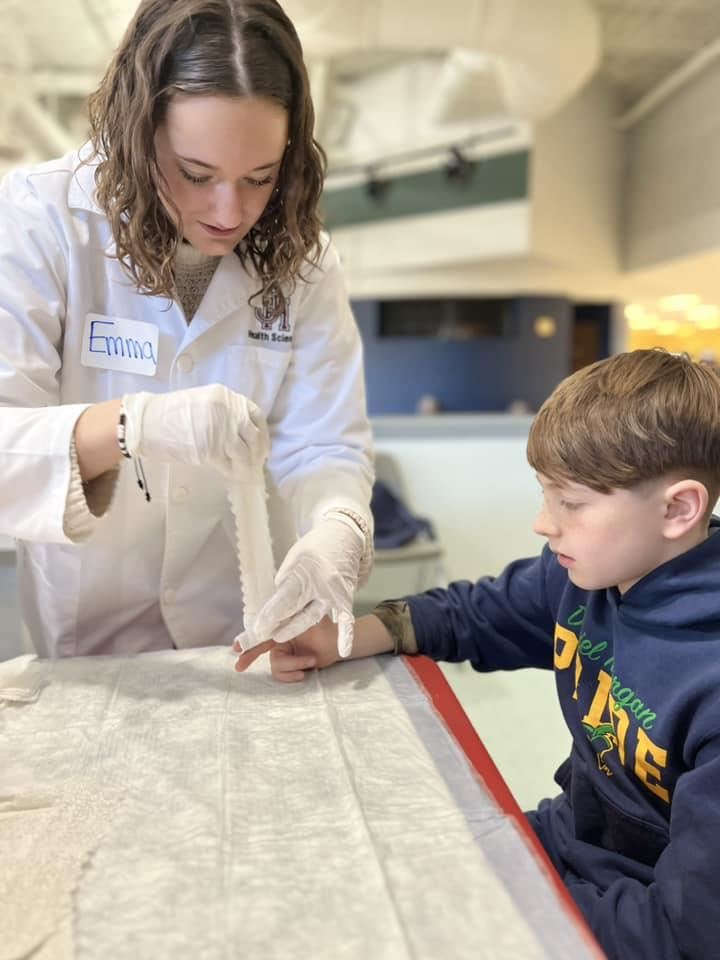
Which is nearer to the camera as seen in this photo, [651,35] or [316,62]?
[316,62]

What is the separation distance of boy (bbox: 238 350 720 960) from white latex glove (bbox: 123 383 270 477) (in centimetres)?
33

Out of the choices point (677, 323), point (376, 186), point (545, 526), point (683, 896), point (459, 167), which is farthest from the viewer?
point (677, 323)

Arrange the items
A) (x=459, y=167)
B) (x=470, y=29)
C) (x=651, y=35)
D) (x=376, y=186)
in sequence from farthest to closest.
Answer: (x=376, y=186) < (x=459, y=167) < (x=651, y=35) < (x=470, y=29)

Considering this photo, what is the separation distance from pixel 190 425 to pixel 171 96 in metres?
0.37

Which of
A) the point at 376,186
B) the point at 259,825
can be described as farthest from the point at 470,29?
the point at 259,825

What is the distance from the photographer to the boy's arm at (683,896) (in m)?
0.65

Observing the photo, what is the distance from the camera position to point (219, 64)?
92cm

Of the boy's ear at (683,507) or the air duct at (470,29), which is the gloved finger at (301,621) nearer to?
the boy's ear at (683,507)

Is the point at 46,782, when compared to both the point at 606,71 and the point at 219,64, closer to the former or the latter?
the point at 219,64

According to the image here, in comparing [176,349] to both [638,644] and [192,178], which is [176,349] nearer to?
[192,178]

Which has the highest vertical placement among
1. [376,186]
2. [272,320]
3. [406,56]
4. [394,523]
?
[406,56]

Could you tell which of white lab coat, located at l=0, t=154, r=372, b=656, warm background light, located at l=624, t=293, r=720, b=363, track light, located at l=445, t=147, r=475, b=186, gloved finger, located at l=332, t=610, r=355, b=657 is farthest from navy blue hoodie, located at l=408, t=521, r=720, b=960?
warm background light, located at l=624, t=293, r=720, b=363

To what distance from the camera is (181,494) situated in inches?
45.4

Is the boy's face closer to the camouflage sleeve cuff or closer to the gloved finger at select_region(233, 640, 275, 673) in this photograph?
the camouflage sleeve cuff
